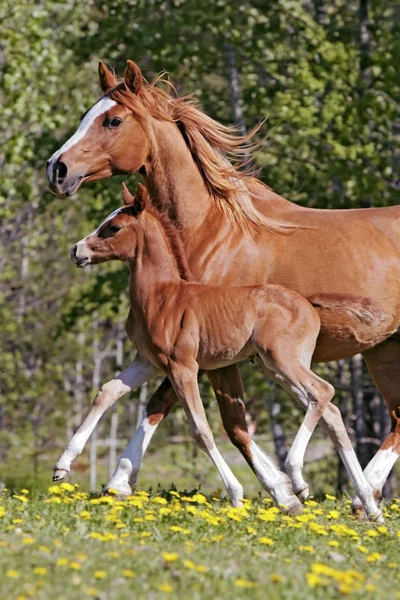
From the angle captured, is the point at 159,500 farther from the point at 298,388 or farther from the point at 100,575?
the point at 100,575

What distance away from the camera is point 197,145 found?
8.06m

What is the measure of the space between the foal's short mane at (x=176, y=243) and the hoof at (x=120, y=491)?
5.01 feet

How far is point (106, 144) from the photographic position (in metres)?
7.74

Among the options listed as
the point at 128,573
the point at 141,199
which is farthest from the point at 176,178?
the point at 128,573

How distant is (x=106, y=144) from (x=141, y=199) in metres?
0.47

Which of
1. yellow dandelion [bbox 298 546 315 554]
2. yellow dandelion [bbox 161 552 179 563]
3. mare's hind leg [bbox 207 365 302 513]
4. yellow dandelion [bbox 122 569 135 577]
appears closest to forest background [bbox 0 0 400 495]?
mare's hind leg [bbox 207 365 302 513]

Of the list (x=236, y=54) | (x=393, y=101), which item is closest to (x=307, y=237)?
(x=393, y=101)

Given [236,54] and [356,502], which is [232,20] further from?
[356,502]

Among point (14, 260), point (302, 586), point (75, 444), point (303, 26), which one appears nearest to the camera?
point (302, 586)

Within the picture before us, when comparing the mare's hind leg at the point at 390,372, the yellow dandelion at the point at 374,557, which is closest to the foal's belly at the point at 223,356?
the mare's hind leg at the point at 390,372

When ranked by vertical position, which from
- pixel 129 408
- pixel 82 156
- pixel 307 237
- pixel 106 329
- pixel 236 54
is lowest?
pixel 129 408

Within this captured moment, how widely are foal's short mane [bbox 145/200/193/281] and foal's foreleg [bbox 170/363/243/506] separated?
0.79m

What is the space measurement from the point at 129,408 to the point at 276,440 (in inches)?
420

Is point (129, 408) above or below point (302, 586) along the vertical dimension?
below
